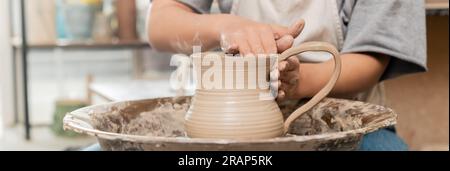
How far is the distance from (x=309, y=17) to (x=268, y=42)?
304 millimetres

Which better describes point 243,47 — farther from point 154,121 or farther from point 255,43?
point 154,121

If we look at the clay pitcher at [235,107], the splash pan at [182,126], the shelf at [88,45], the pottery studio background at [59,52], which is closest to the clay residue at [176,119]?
Answer: the splash pan at [182,126]

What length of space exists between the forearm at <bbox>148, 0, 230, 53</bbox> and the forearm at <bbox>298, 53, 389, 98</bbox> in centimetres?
13

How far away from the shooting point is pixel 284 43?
2.05 ft

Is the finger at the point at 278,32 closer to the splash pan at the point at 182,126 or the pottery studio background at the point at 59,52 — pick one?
the splash pan at the point at 182,126

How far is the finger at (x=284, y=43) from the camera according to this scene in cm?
62

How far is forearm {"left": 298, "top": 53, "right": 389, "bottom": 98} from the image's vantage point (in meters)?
0.79

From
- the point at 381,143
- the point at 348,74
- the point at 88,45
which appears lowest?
the point at 88,45

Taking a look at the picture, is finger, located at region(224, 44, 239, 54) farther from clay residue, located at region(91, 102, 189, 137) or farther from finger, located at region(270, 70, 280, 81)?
clay residue, located at region(91, 102, 189, 137)

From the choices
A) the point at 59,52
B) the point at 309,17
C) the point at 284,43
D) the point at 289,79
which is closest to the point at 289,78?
the point at 289,79

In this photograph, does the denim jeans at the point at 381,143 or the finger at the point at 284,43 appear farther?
the denim jeans at the point at 381,143

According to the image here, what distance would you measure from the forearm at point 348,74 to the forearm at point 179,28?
0.44 feet

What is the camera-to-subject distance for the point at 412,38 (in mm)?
844

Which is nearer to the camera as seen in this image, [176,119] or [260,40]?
[260,40]
